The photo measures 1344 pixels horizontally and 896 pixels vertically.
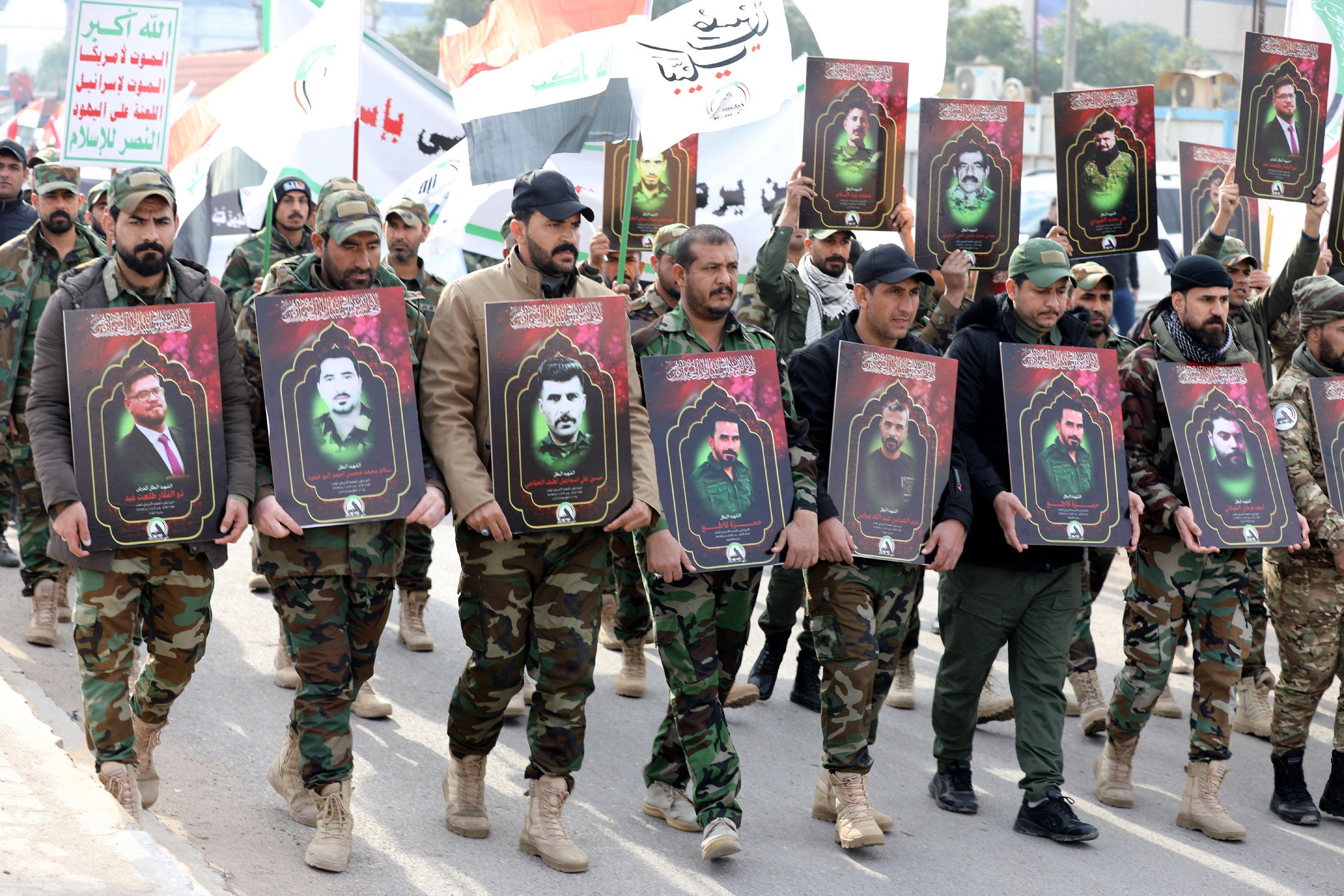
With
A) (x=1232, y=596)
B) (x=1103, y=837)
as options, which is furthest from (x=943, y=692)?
(x=1232, y=596)

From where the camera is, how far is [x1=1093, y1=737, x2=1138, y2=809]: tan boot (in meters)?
6.15

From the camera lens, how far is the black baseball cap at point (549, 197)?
4.94 m

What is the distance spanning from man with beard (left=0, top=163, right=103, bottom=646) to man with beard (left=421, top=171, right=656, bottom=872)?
3.21 meters

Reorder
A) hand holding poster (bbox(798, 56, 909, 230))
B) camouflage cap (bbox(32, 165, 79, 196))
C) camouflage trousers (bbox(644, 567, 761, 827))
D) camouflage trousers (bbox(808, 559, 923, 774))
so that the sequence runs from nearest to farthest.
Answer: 1. camouflage trousers (bbox(644, 567, 761, 827))
2. camouflage trousers (bbox(808, 559, 923, 774))
3. hand holding poster (bbox(798, 56, 909, 230))
4. camouflage cap (bbox(32, 165, 79, 196))

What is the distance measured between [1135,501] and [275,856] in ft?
11.8

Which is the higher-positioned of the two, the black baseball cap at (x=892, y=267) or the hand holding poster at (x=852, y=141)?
the hand holding poster at (x=852, y=141)

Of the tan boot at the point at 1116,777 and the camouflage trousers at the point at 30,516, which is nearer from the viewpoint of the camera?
the tan boot at the point at 1116,777

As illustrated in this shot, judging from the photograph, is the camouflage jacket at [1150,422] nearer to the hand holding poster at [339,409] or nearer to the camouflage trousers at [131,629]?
the hand holding poster at [339,409]

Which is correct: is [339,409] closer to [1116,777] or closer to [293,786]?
[293,786]

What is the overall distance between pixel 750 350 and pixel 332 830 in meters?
2.28

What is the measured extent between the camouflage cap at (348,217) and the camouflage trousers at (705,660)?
5.37 ft

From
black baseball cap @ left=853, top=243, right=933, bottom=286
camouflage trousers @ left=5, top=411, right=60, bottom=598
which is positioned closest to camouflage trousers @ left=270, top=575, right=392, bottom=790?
black baseball cap @ left=853, top=243, right=933, bottom=286

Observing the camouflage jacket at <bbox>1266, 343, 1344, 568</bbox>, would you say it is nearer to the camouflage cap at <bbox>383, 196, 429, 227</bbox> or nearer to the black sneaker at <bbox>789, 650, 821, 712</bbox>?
the black sneaker at <bbox>789, 650, 821, 712</bbox>

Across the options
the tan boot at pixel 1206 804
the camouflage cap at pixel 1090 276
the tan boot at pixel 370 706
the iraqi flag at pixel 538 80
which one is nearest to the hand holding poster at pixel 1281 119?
the camouflage cap at pixel 1090 276
